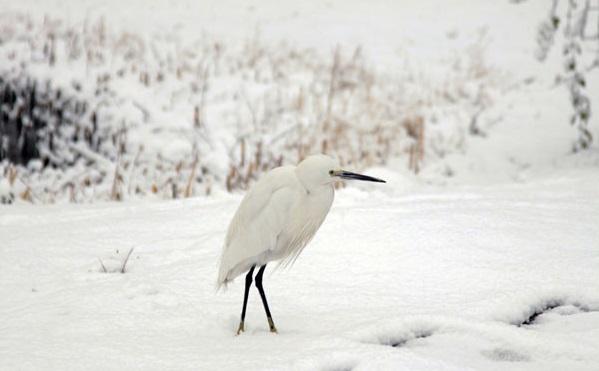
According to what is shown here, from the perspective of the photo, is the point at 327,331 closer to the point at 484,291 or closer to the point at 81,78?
the point at 484,291

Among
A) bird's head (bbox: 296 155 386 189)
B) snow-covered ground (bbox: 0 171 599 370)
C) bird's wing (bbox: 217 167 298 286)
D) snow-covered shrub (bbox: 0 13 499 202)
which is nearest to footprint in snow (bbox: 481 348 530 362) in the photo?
snow-covered ground (bbox: 0 171 599 370)

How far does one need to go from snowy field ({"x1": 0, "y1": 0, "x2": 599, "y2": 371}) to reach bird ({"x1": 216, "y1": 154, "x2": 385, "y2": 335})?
0.80 feet

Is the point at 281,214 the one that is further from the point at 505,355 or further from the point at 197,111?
the point at 197,111

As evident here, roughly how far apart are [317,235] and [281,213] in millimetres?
1022

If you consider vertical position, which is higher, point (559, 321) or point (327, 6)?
point (327, 6)

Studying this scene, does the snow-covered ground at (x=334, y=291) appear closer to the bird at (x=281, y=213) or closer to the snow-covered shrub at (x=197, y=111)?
the bird at (x=281, y=213)

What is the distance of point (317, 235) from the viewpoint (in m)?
3.07

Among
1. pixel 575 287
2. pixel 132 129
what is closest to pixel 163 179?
pixel 132 129

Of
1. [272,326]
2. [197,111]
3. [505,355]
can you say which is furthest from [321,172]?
[197,111]

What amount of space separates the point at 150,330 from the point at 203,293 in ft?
1.22

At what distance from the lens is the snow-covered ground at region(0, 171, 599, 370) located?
186cm

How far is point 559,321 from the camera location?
6.82 feet

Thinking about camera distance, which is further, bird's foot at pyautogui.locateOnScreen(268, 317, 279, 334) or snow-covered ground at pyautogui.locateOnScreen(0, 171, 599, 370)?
bird's foot at pyautogui.locateOnScreen(268, 317, 279, 334)

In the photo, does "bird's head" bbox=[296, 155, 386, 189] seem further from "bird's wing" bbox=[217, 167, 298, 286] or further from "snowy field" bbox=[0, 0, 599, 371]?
"snowy field" bbox=[0, 0, 599, 371]
